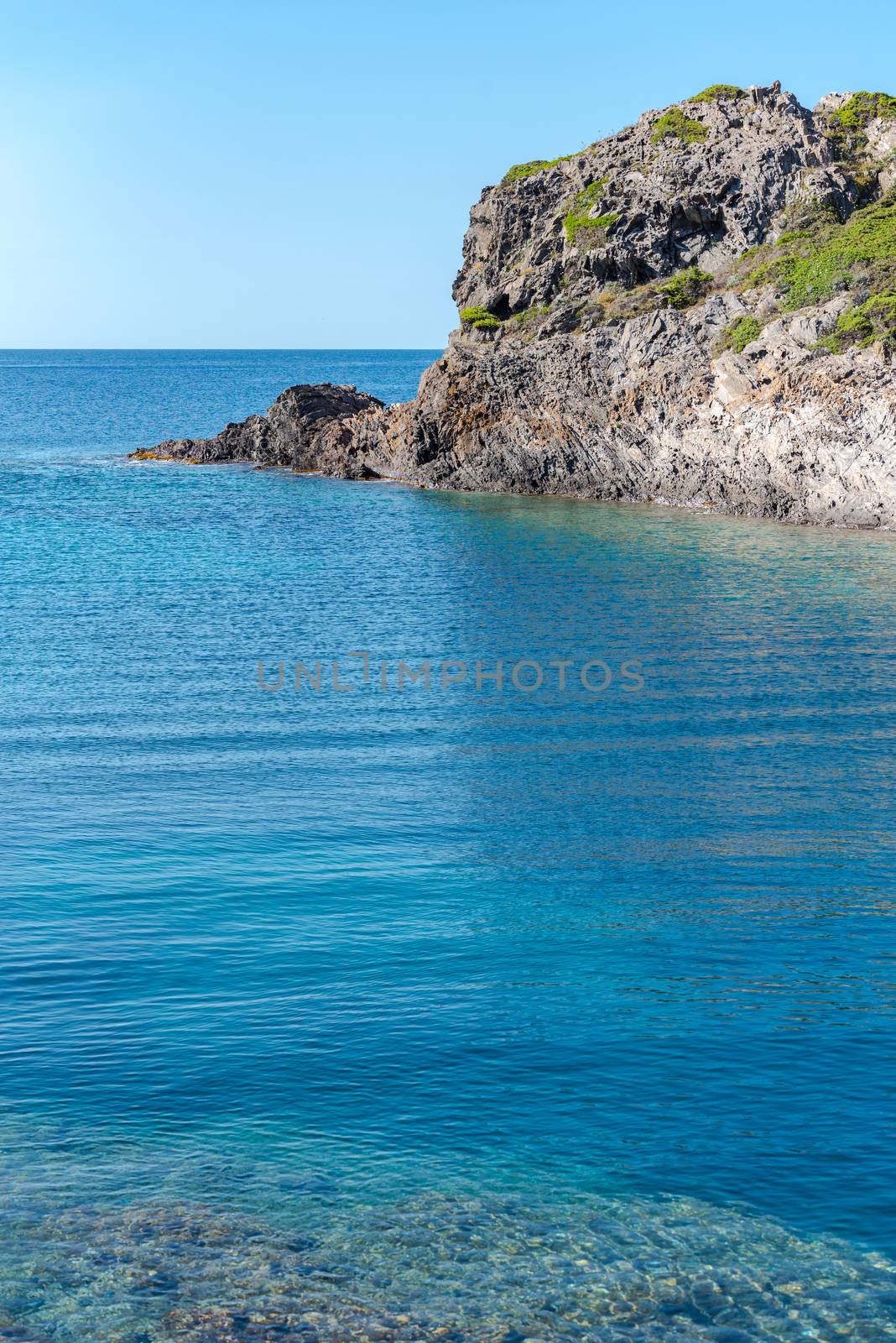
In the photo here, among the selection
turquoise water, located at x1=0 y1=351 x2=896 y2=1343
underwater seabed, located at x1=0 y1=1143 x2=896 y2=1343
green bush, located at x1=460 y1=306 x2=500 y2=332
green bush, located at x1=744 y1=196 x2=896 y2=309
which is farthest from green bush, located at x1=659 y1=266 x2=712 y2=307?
underwater seabed, located at x1=0 y1=1143 x2=896 y2=1343

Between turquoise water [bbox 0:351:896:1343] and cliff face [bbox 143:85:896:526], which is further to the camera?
cliff face [bbox 143:85:896:526]

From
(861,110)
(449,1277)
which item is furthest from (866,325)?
(449,1277)

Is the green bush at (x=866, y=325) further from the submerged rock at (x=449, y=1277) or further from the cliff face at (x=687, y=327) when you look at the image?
the submerged rock at (x=449, y=1277)

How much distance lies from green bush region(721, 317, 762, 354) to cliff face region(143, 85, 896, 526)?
214mm

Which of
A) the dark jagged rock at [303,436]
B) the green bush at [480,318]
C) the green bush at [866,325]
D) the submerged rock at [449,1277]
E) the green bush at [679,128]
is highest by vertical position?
the green bush at [679,128]

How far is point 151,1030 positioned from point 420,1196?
491 centimetres

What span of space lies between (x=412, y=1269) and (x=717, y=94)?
79.3 metres

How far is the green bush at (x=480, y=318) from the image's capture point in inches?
3189

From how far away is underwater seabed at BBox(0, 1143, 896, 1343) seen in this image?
1223 centimetres

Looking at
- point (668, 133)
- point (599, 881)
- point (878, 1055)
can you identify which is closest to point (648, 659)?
point (599, 881)

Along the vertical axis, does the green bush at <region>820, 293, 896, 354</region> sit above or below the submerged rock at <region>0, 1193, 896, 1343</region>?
above

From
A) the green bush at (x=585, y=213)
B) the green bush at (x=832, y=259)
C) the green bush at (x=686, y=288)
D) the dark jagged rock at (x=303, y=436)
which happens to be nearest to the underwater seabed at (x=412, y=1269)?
the green bush at (x=832, y=259)

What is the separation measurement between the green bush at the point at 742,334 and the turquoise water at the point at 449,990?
2912 centimetres

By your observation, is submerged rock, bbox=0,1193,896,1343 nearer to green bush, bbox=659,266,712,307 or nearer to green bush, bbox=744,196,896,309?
green bush, bbox=744,196,896,309
